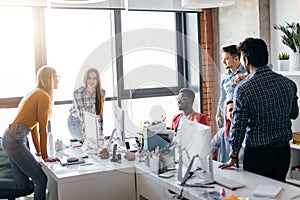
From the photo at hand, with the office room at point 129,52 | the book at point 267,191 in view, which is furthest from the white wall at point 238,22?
the book at point 267,191

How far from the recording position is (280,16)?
4156mm

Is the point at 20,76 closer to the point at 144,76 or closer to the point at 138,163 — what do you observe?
the point at 144,76

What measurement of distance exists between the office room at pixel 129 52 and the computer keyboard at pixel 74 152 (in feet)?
0.34

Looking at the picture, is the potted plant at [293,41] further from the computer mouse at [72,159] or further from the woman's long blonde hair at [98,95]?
the computer mouse at [72,159]

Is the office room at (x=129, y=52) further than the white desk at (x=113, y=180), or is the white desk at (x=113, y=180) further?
the office room at (x=129, y=52)

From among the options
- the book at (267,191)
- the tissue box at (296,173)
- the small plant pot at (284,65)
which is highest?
the small plant pot at (284,65)

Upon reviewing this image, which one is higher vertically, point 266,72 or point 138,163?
point 266,72

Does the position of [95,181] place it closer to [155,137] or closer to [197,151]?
[155,137]

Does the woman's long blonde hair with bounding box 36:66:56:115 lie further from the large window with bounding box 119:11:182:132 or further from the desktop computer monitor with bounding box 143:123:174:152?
the large window with bounding box 119:11:182:132

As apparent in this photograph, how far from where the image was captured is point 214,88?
16.9 ft

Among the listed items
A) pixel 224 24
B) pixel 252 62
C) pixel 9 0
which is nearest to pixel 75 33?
pixel 9 0

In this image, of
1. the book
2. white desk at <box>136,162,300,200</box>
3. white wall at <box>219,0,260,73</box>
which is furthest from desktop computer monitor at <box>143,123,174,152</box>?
white wall at <box>219,0,260,73</box>

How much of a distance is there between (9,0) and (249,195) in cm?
314

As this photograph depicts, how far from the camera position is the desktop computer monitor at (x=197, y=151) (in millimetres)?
2246
